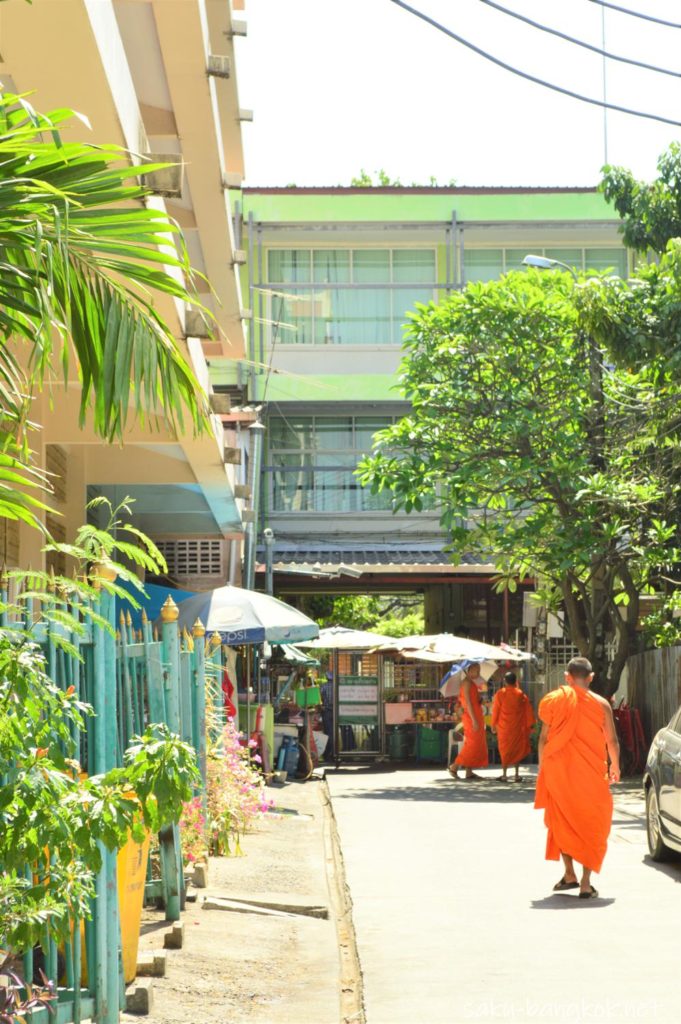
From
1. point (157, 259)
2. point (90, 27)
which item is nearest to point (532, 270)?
point (90, 27)

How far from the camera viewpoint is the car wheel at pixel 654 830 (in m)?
12.6

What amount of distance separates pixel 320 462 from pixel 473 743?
30.7ft

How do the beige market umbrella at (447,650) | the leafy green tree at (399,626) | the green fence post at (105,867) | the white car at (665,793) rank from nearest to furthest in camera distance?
the green fence post at (105,867), the white car at (665,793), the beige market umbrella at (447,650), the leafy green tree at (399,626)

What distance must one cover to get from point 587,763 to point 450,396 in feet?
38.3

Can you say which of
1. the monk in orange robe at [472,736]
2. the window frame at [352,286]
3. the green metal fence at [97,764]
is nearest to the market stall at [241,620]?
the monk in orange robe at [472,736]

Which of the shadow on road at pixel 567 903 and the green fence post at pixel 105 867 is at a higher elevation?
the green fence post at pixel 105 867

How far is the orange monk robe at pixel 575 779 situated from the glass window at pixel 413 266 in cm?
2227

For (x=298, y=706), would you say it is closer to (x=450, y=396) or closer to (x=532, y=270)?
(x=450, y=396)

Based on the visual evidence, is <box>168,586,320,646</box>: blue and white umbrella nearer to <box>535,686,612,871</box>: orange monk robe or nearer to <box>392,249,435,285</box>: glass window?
<box>535,686,612,871</box>: orange monk robe

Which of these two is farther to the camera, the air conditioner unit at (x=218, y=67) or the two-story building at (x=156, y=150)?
the air conditioner unit at (x=218, y=67)

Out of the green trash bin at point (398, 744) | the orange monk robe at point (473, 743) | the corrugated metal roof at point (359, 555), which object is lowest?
the green trash bin at point (398, 744)

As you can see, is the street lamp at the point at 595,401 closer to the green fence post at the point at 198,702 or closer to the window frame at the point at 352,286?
the window frame at the point at 352,286

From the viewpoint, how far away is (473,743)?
982 inches

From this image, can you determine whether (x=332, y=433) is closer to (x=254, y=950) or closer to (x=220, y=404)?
(x=220, y=404)
